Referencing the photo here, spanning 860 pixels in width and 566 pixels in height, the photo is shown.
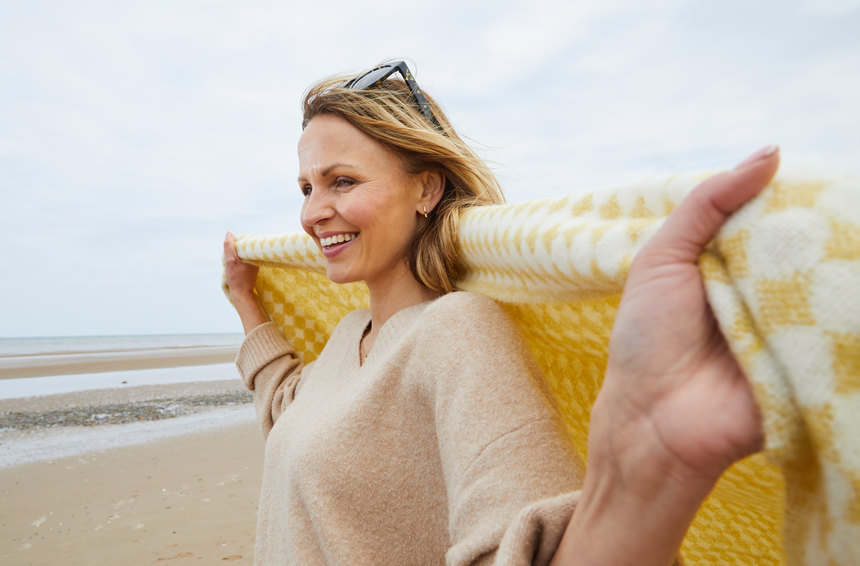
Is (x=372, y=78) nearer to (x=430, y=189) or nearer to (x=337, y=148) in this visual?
(x=337, y=148)

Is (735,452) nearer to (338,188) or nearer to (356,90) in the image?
(338,188)

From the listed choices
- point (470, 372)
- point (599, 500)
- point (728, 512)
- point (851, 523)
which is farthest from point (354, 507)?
point (728, 512)

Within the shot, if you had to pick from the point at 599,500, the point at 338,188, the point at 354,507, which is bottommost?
the point at 354,507

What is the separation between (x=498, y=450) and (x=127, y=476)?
5.69 meters

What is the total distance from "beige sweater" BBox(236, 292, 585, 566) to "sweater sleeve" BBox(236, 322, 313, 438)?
416 millimetres

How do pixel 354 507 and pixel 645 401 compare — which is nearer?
pixel 645 401

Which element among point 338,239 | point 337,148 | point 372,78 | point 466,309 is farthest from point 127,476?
point 466,309

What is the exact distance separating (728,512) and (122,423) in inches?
312

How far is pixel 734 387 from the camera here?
50 centimetres

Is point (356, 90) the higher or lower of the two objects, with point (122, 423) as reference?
higher

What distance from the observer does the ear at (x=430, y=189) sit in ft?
4.82

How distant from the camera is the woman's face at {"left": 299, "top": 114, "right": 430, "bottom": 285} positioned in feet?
4.57

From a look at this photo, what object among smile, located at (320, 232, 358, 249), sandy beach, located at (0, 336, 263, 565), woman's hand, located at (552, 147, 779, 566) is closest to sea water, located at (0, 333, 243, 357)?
sandy beach, located at (0, 336, 263, 565)

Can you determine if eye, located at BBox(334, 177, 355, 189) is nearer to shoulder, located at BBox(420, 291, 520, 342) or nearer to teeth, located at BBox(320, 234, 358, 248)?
teeth, located at BBox(320, 234, 358, 248)
